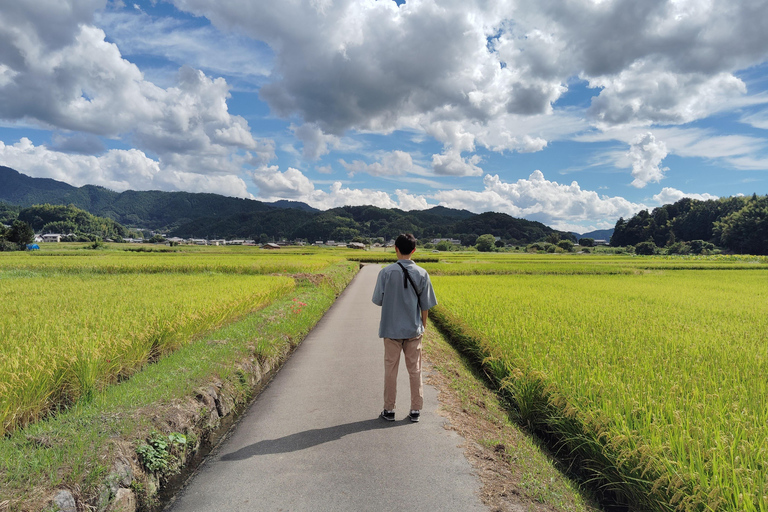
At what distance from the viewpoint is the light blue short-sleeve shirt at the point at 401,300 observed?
4.62 m

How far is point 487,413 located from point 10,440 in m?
5.19

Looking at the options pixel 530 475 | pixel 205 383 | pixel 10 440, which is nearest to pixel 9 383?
pixel 10 440

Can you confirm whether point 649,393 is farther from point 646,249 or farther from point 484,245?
point 646,249

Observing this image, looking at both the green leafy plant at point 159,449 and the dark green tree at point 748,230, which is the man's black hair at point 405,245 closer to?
the green leafy plant at point 159,449

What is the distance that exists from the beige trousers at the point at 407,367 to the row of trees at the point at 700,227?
122 metres

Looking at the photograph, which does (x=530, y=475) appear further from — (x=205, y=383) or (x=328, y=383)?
(x=205, y=383)

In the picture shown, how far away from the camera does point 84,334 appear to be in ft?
18.2

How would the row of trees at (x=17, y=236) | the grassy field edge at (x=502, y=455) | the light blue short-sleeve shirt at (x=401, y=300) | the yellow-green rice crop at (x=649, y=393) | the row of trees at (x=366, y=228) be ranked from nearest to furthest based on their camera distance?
the yellow-green rice crop at (x=649, y=393), the grassy field edge at (x=502, y=455), the light blue short-sleeve shirt at (x=401, y=300), the row of trees at (x=17, y=236), the row of trees at (x=366, y=228)

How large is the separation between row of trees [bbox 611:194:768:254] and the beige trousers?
400 ft

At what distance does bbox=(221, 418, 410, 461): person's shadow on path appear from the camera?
393cm

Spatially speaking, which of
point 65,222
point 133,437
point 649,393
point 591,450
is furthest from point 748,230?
point 65,222

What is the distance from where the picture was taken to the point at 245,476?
3.49 m

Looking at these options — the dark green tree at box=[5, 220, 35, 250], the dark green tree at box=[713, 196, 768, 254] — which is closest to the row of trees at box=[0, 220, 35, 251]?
the dark green tree at box=[5, 220, 35, 250]

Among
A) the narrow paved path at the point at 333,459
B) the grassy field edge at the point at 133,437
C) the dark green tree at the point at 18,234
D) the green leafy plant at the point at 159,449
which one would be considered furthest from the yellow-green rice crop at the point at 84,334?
the dark green tree at the point at 18,234
